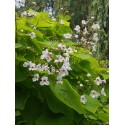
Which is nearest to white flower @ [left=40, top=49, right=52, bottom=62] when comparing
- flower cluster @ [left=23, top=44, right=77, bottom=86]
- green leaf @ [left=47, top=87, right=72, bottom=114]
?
flower cluster @ [left=23, top=44, right=77, bottom=86]

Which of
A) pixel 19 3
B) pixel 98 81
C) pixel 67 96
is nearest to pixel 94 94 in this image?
pixel 98 81

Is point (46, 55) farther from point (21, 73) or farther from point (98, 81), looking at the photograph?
point (98, 81)

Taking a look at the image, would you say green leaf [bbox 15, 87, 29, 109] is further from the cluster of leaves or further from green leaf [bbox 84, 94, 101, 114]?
green leaf [bbox 84, 94, 101, 114]

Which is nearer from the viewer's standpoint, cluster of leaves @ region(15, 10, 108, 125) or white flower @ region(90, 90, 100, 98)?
cluster of leaves @ region(15, 10, 108, 125)

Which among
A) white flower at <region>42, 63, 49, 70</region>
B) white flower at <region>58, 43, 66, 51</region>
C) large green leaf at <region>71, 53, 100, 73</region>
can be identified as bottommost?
white flower at <region>42, 63, 49, 70</region>
